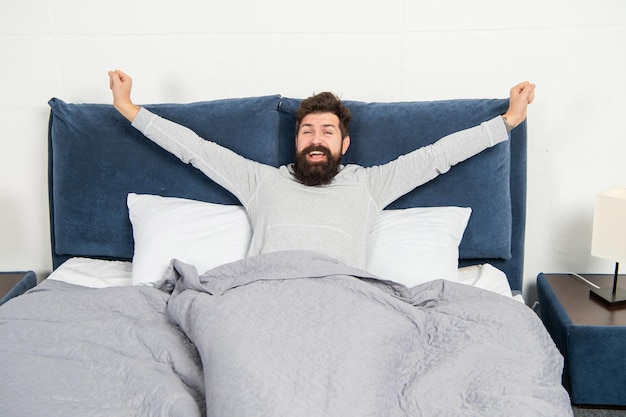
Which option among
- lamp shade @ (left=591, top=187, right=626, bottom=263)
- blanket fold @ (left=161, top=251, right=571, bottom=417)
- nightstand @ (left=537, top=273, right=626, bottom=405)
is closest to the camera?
blanket fold @ (left=161, top=251, right=571, bottom=417)

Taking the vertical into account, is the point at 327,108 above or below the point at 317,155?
above

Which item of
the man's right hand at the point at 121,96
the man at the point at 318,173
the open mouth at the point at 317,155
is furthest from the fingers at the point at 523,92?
the man's right hand at the point at 121,96

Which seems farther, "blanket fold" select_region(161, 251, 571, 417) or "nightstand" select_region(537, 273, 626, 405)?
"nightstand" select_region(537, 273, 626, 405)

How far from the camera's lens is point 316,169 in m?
2.07

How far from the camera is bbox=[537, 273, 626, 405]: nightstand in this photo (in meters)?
1.87

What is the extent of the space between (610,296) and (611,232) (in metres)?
0.23

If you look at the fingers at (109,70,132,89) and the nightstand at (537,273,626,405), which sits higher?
the fingers at (109,70,132,89)

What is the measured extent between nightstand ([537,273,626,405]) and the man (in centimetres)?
64

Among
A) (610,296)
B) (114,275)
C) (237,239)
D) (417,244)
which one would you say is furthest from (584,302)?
(114,275)

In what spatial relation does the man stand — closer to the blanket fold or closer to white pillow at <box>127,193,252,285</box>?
white pillow at <box>127,193,252,285</box>

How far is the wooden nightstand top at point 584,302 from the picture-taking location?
1933mm

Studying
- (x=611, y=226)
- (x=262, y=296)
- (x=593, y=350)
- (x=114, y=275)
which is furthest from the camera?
(x=114, y=275)

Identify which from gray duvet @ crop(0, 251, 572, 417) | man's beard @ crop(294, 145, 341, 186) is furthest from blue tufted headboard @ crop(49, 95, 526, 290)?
gray duvet @ crop(0, 251, 572, 417)

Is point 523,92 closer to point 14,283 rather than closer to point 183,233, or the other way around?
point 183,233
